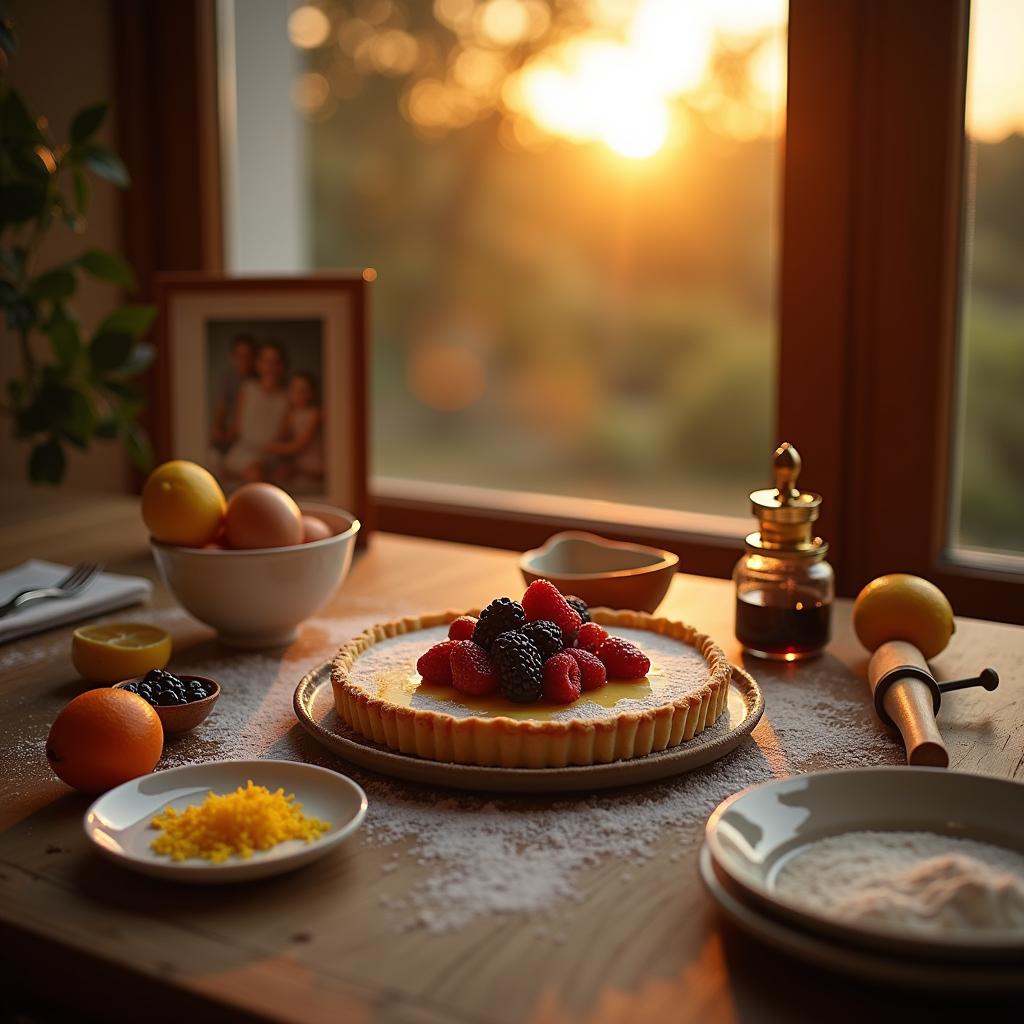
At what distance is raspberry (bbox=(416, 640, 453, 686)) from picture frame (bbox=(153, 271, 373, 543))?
2.85 ft

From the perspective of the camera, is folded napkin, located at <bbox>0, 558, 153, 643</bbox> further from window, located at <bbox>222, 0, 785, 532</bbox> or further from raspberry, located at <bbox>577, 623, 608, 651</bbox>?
window, located at <bbox>222, 0, 785, 532</bbox>

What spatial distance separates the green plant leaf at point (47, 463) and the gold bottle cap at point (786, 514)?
1396 millimetres

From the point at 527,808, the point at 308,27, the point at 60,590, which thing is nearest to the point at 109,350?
the point at 60,590

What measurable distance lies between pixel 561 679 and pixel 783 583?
1.38 ft

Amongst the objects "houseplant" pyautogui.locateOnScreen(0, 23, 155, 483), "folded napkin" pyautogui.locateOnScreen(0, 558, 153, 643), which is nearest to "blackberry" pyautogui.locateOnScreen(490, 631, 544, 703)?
"folded napkin" pyautogui.locateOnScreen(0, 558, 153, 643)

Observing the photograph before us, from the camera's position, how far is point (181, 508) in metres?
1.40

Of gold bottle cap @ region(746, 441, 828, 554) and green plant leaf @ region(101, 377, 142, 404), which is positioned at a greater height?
green plant leaf @ region(101, 377, 142, 404)

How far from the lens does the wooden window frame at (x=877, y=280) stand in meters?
1.85

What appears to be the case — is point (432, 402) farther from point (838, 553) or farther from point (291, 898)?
point (291, 898)

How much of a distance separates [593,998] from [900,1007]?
0.19 meters

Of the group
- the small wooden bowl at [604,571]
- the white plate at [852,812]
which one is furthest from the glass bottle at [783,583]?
the white plate at [852,812]

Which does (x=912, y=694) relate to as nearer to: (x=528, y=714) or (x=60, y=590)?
(x=528, y=714)

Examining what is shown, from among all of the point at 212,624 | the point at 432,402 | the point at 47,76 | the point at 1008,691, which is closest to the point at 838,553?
the point at 1008,691

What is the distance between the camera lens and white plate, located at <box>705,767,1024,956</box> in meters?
0.86
